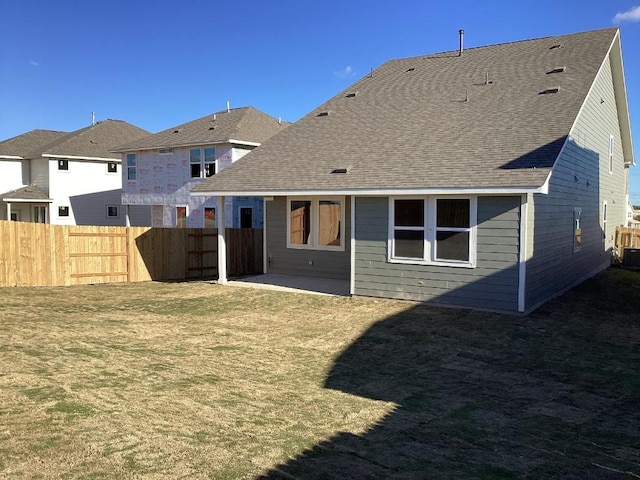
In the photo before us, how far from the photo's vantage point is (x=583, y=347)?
30.0ft

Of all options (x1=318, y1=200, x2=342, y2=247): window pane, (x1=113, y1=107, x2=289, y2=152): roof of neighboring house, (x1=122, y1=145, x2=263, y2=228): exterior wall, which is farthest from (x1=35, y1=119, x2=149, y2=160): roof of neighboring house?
(x1=318, y1=200, x2=342, y2=247): window pane

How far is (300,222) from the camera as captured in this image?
17.2 metres

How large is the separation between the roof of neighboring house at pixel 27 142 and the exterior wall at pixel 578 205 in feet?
102

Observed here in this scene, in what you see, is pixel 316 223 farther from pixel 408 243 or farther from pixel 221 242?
pixel 408 243

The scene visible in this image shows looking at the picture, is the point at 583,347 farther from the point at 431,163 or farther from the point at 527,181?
the point at 431,163

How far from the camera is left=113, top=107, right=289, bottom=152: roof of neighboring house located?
1023 inches

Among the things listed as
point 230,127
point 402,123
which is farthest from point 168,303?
point 230,127

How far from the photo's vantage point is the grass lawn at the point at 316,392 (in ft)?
14.9

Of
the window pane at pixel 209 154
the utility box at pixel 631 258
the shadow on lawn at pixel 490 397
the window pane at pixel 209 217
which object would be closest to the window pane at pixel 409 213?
the shadow on lawn at pixel 490 397

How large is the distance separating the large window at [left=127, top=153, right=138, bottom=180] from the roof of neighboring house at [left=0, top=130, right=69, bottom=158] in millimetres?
8589

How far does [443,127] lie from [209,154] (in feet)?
48.5

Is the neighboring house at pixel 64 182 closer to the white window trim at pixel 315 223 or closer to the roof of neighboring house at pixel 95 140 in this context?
the roof of neighboring house at pixel 95 140

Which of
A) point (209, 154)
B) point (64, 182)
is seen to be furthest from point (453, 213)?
point (64, 182)

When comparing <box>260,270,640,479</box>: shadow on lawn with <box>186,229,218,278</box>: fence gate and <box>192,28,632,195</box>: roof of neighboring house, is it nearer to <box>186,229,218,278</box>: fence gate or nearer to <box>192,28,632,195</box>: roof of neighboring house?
<box>192,28,632,195</box>: roof of neighboring house
